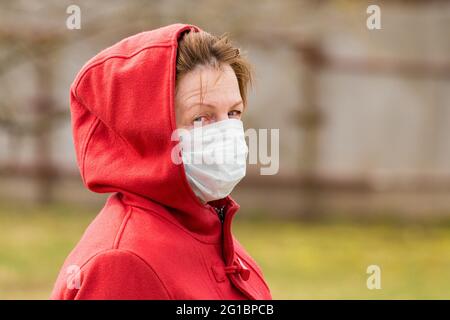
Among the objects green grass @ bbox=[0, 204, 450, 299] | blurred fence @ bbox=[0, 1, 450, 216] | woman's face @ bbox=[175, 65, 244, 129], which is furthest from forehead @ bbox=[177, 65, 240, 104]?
blurred fence @ bbox=[0, 1, 450, 216]

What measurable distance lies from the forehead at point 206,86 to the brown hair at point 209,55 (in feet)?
0.06

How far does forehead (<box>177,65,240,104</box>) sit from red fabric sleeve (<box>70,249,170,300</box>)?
0.49 m

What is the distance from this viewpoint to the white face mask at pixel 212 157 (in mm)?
2559

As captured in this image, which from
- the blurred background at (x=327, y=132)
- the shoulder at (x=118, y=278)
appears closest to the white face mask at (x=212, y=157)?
the shoulder at (x=118, y=278)

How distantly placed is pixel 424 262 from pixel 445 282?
2.89 ft

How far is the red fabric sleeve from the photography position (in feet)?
7.46

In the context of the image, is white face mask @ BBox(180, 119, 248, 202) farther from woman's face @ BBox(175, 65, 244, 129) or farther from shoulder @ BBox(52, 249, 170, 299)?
shoulder @ BBox(52, 249, 170, 299)

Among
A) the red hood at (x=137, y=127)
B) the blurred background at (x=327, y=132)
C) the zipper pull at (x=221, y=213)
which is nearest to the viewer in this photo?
the red hood at (x=137, y=127)

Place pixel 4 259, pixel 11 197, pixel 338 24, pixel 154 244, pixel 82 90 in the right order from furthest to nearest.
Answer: pixel 11 197
pixel 338 24
pixel 4 259
pixel 82 90
pixel 154 244

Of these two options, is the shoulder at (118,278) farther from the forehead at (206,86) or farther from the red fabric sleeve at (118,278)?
the forehead at (206,86)

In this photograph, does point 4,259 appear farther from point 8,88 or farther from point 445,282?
point 445,282

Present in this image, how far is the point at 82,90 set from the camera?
2604 mm

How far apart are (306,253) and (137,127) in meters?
7.54
